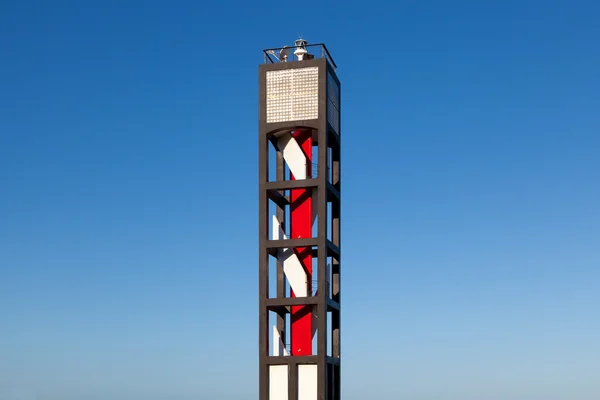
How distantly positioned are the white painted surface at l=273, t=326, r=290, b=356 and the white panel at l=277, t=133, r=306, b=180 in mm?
9725

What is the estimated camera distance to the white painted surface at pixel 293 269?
7325cm

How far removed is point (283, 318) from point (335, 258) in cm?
531

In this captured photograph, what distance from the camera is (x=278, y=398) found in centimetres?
7156

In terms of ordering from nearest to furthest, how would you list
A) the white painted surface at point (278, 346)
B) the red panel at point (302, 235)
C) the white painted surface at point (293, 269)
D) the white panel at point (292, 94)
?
the white painted surface at point (278, 346), the red panel at point (302, 235), the white painted surface at point (293, 269), the white panel at point (292, 94)

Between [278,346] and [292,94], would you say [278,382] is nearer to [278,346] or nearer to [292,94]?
[278,346]

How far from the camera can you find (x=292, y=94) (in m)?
74.6

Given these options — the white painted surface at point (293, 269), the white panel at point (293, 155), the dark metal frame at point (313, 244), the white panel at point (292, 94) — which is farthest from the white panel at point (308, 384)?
the white panel at point (292, 94)

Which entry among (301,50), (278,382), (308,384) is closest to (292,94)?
(301,50)

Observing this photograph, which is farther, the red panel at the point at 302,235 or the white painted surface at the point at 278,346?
the red panel at the point at 302,235

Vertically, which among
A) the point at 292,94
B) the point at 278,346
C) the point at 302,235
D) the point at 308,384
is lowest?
the point at 308,384

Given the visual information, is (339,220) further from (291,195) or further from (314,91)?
(314,91)

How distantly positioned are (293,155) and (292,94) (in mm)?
3828

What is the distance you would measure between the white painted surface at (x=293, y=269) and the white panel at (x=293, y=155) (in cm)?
374

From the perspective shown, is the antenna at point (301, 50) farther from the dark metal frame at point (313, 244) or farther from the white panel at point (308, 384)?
the white panel at point (308, 384)
